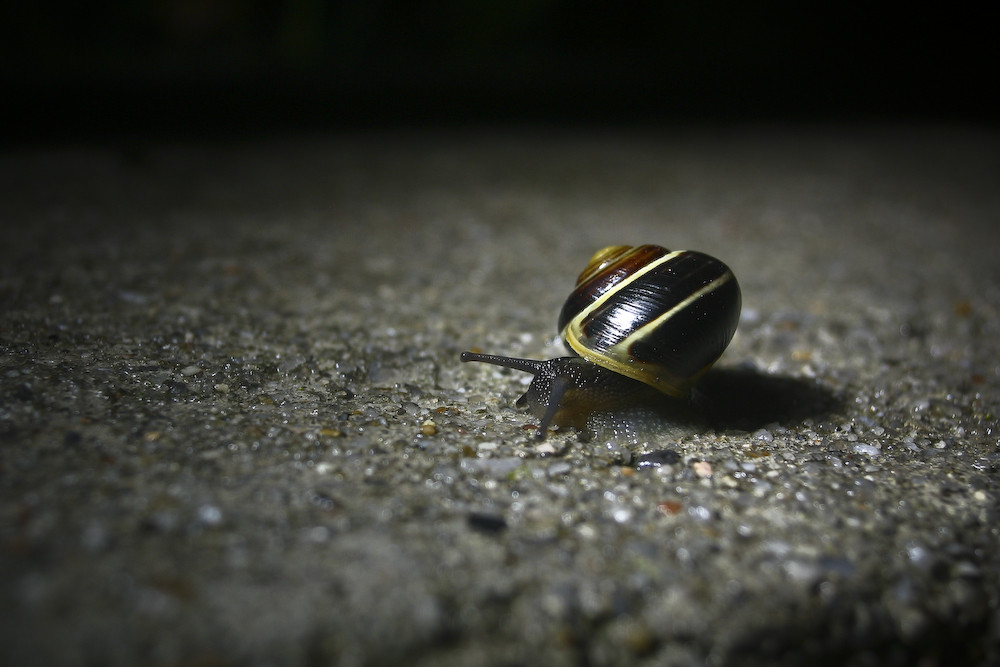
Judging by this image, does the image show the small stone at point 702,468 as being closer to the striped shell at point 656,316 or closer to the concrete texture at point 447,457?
the concrete texture at point 447,457

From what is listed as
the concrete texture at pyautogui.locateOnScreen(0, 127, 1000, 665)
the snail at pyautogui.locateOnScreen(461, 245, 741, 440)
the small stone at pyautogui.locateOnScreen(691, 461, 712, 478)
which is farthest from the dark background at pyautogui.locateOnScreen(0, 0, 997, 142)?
the small stone at pyautogui.locateOnScreen(691, 461, 712, 478)

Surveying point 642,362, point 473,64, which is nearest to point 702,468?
point 642,362

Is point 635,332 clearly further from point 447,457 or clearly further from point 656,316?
point 447,457

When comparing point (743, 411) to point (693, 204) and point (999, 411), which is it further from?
point (693, 204)

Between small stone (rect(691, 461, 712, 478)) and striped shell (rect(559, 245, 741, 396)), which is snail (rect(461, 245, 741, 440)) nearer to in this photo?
striped shell (rect(559, 245, 741, 396))

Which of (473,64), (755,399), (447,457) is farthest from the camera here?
(473,64)
